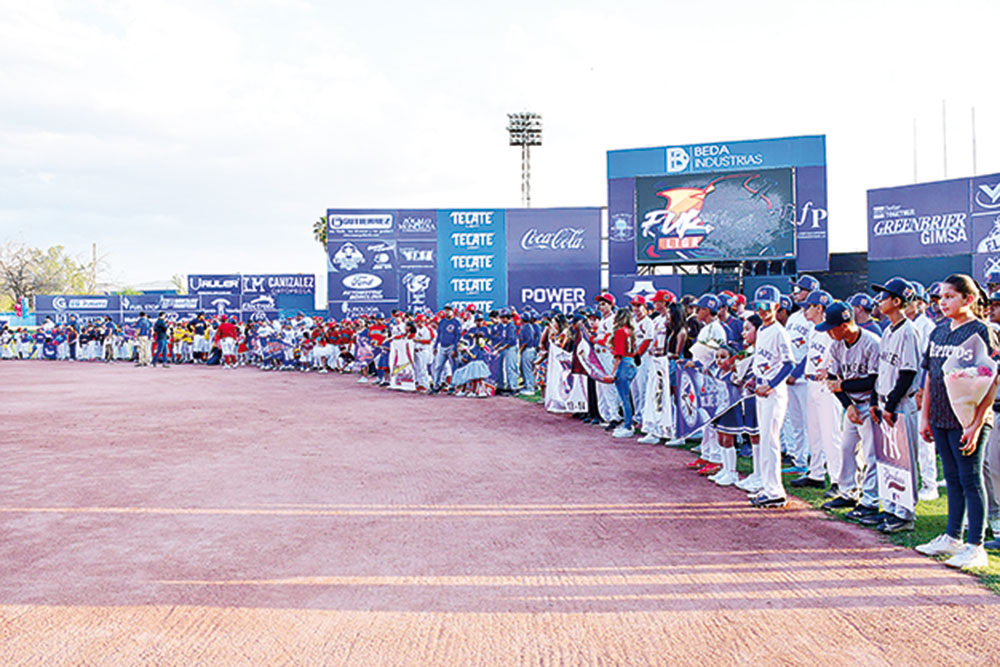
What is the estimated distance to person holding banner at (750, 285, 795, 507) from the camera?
6.59m

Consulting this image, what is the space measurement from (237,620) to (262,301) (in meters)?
33.7

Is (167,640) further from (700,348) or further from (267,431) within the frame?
(267,431)

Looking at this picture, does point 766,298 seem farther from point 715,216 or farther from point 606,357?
point 715,216

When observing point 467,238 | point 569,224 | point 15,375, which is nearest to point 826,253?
point 569,224

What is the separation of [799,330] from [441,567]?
18.4 ft

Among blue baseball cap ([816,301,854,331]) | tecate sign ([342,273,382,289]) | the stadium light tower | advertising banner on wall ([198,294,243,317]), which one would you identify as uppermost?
the stadium light tower

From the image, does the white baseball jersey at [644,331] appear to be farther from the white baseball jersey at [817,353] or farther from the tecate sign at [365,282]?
the tecate sign at [365,282]

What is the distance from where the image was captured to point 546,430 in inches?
465

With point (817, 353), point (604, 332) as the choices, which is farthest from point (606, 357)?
point (817, 353)

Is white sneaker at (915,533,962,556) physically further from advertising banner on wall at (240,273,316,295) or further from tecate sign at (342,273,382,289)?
advertising banner on wall at (240,273,316,295)

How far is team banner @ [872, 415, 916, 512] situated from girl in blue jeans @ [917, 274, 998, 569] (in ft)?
1.70

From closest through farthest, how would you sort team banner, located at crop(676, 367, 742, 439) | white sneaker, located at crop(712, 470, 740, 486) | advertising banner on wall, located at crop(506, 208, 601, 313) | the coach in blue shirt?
1. white sneaker, located at crop(712, 470, 740, 486)
2. team banner, located at crop(676, 367, 742, 439)
3. the coach in blue shirt
4. advertising banner on wall, located at crop(506, 208, 601, 313)

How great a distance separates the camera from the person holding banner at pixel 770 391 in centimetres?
659

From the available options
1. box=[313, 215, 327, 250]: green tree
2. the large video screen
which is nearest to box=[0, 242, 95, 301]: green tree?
box=[313, 215, 327, 250]: green tree
